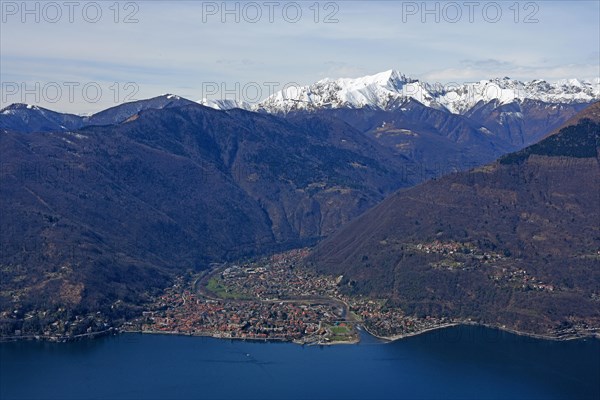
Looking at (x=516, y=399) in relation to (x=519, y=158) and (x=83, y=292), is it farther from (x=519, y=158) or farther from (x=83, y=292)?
(x=519, y=158)

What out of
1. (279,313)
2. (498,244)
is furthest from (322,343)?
(498,244)

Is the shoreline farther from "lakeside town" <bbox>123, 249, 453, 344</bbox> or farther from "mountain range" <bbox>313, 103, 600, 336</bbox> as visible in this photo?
"mountain range" <bbox>313, 103, 600, 336</bbox>

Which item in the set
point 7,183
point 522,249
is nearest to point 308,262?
point 522,249

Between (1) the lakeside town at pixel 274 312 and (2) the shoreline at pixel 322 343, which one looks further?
(1) the lakeside town at pixel 274 312

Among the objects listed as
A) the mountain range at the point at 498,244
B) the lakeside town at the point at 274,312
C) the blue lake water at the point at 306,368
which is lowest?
the blue lake water at the point at 306,368

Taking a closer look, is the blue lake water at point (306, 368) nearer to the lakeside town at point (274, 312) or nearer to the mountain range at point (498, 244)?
the lakeside town at point (274, 312)

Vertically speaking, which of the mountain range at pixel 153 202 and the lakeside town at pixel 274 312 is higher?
the mountain range at pixel 153 202

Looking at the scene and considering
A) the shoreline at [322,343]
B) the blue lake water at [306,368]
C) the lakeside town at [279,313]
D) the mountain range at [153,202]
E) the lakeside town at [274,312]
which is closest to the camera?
the blue lake water at [306,368]

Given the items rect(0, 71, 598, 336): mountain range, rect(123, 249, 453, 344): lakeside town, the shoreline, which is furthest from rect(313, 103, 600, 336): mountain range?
rect(123, 249, 453, 344): lakeside town

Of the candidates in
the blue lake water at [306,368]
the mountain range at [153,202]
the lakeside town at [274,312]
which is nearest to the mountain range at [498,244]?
the mountain range at [153,202]
